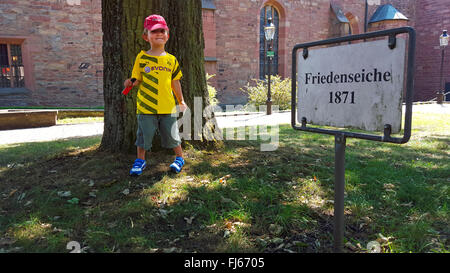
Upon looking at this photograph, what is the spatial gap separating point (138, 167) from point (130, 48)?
4.37ft

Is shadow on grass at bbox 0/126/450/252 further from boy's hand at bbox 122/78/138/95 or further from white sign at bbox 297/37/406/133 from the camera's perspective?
white sign at bbox 297/37/406/133

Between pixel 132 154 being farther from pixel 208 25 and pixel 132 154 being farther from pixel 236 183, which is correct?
pixel 208 25

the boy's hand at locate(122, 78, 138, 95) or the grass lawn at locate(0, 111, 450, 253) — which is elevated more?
the boy's hand at locate(122, 78, 138, 95)

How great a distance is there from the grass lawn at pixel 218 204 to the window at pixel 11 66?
499 inches

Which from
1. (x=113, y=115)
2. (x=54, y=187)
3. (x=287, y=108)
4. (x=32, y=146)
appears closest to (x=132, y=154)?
(x=113, y=115)

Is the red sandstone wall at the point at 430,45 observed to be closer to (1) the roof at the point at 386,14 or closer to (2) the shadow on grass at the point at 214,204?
(1) the roof at the point at 386,14

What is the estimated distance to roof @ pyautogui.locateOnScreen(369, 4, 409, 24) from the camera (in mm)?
23172

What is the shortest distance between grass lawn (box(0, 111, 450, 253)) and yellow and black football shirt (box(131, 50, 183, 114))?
65 cm

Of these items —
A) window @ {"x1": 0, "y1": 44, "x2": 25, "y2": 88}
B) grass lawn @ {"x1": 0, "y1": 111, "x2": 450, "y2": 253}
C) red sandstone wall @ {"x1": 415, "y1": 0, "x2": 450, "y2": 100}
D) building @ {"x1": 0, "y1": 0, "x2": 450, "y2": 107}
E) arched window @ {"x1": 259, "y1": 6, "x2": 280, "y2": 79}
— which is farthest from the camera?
red sandstone wall @ {"x1": 415, "y1": 0, "x2": 450, "y2": 100}

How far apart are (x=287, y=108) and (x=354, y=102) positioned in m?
13.6

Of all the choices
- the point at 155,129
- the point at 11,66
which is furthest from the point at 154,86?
the point at 11,66

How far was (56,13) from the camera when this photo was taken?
47.5 feet

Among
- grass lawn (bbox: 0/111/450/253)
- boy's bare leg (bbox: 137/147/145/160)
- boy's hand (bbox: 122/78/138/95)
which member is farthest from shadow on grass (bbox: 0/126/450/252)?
boy's hand (bbox: 122/78/138/95)

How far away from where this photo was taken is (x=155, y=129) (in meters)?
3.33
